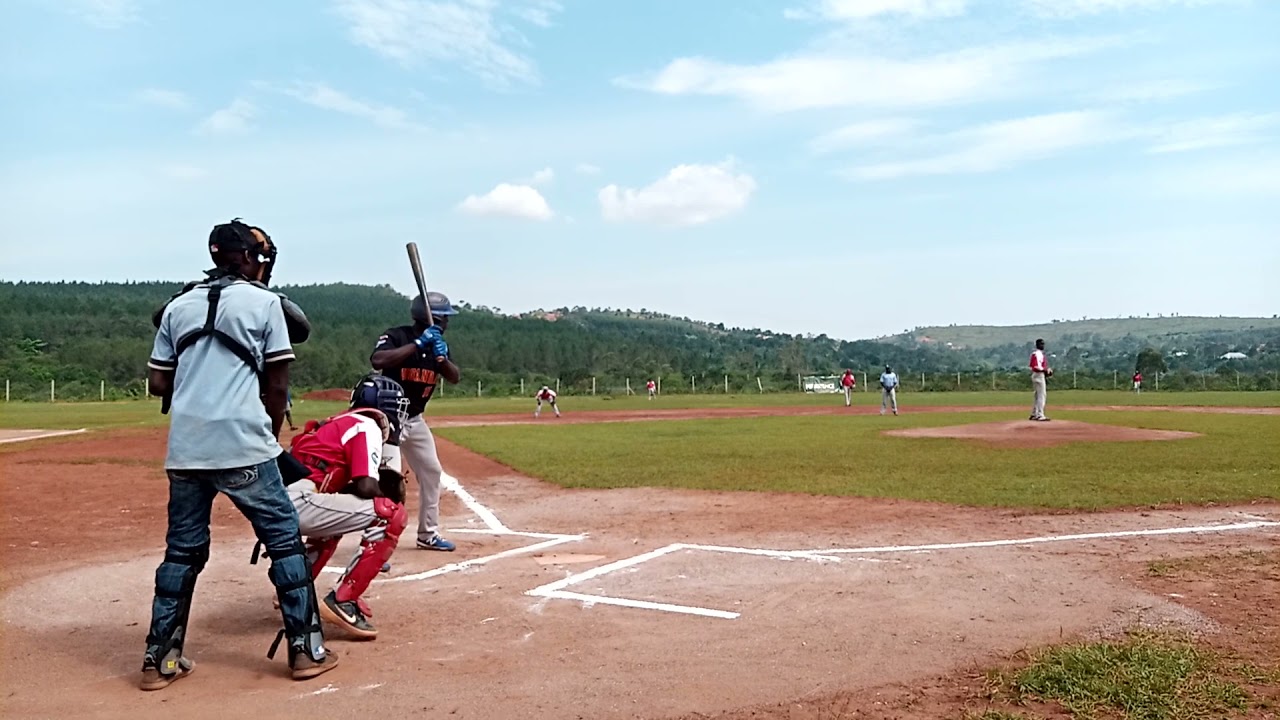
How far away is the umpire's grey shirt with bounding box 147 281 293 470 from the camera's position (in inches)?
178

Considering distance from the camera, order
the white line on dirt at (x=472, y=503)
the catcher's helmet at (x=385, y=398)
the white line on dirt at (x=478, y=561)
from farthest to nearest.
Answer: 1. the white line on dirt at (x=472, y=503)
2. the white line on dirt at (x=478, y=561)
3. the catcher's helmet at (x=385, y=398)

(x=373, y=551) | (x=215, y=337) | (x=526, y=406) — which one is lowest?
(x=526, y=406)

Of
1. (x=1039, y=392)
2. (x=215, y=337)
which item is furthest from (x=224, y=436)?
(x=1039, y=392)

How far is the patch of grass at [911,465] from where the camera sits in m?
11.2

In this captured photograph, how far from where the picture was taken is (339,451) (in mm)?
5469

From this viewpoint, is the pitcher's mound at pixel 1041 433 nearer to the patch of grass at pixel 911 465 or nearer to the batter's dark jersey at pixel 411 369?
the patch of grass at pixel 911 465

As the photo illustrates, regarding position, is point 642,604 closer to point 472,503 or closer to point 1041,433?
point 472,503

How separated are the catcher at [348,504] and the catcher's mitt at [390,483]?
0.10m

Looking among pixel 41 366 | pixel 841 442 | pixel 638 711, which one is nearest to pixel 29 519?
pixel 638 711

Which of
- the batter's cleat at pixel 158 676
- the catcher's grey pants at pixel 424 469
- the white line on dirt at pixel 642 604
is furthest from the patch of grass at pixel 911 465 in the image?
the batter's cleat at pixel 158 676

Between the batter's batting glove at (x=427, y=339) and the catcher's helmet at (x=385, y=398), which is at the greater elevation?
the batter's batting glove at (x=427, y=339)

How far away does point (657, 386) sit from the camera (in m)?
72.8

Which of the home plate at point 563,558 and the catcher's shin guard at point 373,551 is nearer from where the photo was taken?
the catcher's shin guard at point 373,551

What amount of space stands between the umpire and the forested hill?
64.6 m
